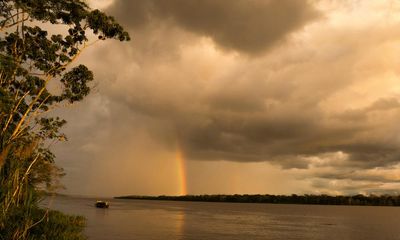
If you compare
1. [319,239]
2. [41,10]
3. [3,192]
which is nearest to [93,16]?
[41,10]

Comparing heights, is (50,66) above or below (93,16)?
below

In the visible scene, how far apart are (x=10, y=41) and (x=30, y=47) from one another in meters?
1.39

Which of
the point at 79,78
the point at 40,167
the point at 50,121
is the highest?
the point at 79,78

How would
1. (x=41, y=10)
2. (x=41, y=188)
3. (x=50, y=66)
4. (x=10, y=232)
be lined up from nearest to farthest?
1. (x=10, y=232)
2. (x=41, y=188)
3. (x=41, y=10)
4. (x=50, y=66)

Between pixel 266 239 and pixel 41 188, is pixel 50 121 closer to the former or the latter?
pixel 41 188

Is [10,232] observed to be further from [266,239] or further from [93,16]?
[266,239]

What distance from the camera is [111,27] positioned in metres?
24.9

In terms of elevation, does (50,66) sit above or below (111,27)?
below

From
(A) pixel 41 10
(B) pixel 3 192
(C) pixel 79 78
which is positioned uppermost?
(A) pixel 41 10

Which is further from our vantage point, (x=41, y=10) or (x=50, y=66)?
(x=50, y=66)

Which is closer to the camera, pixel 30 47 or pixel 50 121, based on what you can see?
pixel 30 47

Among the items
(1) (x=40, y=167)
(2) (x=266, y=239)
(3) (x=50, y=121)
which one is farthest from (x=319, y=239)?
(1) (x=40, y=167)

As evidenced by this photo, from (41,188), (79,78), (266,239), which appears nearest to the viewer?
(41,188)

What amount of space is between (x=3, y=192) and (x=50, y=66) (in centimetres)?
1261
